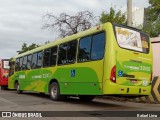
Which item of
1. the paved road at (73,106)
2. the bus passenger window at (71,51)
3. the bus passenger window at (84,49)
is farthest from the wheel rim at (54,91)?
the bus passenger window at (84,49)

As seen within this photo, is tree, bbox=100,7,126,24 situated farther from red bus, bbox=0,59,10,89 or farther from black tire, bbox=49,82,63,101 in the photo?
black tire, bbox=49,82,63,101

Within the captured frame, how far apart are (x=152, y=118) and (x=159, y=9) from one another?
25.5 m

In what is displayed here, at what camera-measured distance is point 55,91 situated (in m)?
16.5

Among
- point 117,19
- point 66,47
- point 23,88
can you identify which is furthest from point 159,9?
point 66,47

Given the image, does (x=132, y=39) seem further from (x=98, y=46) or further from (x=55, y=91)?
(x=55, y=91)

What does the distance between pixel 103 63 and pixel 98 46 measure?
→ 792mm

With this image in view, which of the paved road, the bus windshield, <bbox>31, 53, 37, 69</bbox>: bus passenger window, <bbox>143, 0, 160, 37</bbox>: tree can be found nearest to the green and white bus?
the bus windshield

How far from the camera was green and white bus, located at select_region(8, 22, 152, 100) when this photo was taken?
12.4 metres

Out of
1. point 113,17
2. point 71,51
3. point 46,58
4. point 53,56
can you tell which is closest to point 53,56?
point 53,56

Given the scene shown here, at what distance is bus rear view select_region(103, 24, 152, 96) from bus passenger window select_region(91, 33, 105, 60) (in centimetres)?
41

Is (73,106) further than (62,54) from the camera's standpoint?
No

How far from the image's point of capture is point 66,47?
1556cm

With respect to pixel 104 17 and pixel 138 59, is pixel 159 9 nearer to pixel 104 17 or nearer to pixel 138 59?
pixel 104 17

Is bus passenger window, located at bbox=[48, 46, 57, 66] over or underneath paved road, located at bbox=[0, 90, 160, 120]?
over
